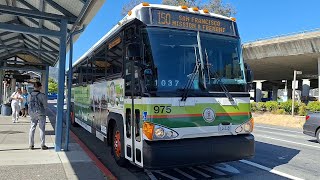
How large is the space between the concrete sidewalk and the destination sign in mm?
3241

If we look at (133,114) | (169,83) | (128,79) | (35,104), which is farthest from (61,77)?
(169,83)

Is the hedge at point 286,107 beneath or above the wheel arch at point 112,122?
beneath

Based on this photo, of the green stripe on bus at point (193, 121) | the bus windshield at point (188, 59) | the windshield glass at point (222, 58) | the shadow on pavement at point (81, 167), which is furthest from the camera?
the shadow on pavement at point (81, 167)

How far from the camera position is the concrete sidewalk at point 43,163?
21.6 ft

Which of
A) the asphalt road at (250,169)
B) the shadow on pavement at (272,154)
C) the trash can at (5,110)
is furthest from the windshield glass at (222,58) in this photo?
the trash can at (5,110)

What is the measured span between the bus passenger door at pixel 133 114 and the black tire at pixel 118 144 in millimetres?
304

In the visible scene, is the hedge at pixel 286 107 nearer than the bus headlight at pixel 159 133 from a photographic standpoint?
No

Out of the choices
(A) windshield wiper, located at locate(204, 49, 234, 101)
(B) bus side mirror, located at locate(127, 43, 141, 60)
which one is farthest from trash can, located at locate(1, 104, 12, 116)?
(A) windshield wiper, located at locate(204, 49, 234, 101)

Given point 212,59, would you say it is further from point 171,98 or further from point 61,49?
point 61,49

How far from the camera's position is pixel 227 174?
23.4 ft

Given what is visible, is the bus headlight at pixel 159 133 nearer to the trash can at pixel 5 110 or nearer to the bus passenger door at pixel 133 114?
the bus passenger door at pixel 133 114

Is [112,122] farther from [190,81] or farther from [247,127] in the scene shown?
[247,127]

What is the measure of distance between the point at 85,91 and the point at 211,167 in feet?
19.5

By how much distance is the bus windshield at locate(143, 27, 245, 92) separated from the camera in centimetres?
604
